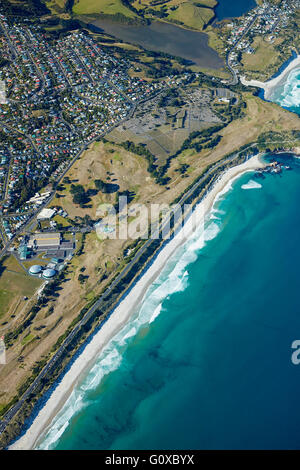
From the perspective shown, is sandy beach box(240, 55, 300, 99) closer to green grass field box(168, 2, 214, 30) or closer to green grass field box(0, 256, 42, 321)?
green grass field box(168, 2, 214, 30)

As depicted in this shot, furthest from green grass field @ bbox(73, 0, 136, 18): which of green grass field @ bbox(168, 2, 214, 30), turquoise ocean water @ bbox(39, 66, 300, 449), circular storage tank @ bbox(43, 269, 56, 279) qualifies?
circular storage tank @ bbox(43, 269, 56, 279)

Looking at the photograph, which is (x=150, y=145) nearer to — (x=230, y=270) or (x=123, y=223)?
(x=123, y=223)

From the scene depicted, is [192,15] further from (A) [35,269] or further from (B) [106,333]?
(B) [106,333]

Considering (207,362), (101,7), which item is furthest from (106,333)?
(101,7)

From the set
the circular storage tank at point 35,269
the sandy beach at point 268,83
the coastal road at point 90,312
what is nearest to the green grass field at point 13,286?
the circular storage tank at point 35,269
